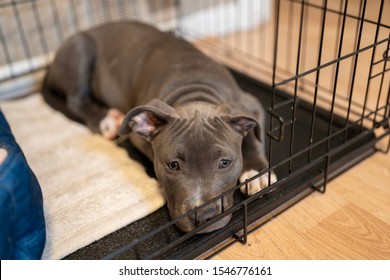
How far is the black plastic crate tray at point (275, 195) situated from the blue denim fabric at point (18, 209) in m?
0.22

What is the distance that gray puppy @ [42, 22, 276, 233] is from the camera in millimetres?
1757

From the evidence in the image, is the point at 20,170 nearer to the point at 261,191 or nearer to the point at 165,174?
the point at 165,174

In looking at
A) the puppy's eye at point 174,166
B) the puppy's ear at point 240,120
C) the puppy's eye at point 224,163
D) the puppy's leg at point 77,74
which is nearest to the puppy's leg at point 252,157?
the puppy's ear at point 240,120

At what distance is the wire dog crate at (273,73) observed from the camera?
1874 millimetres

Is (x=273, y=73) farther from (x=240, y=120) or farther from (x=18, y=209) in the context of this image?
(x=18, y=209)

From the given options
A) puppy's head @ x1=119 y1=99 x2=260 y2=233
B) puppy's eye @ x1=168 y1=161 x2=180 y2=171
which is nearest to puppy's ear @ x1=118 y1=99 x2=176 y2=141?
puppy's head @ x1=119 y1=99 x2=260 y2=233

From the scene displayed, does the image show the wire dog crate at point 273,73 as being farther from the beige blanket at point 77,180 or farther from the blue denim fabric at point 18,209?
the blue denim fabric at point 18,209

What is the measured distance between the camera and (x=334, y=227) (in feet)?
6.45

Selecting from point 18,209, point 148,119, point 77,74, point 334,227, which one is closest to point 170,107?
point 148,119

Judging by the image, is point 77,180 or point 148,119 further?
point 77,180

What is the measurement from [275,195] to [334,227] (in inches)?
11.2

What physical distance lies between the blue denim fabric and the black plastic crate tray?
22 cm
